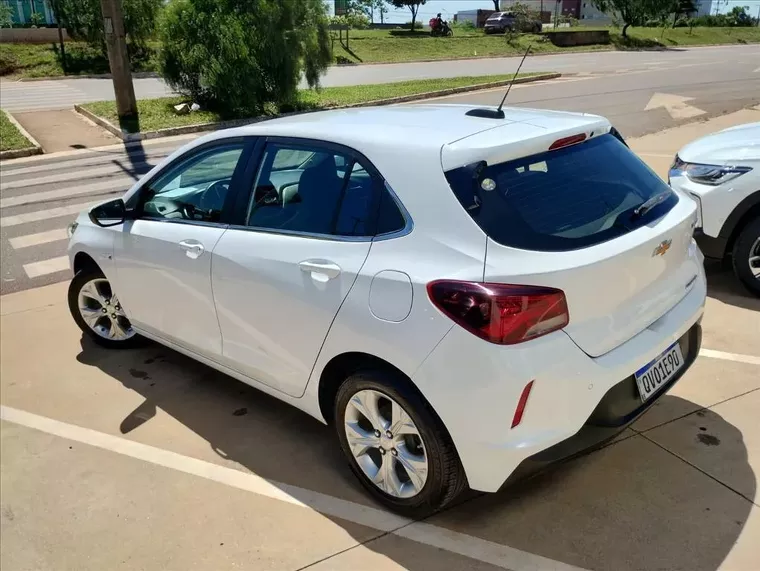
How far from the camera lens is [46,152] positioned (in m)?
14.4

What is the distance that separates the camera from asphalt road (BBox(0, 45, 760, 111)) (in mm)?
22609

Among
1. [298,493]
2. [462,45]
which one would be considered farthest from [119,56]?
[462,45]

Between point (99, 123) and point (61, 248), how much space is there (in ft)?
36.6

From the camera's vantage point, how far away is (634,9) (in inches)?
1828

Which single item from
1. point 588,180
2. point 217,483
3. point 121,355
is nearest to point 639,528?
point 588,180

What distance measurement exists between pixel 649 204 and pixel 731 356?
1.82 meters

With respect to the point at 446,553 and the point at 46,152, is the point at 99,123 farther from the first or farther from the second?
the point at 446,553

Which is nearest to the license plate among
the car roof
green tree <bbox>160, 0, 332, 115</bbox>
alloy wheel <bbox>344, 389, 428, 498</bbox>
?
alloy wheel <bbox>344, 389, 428, 498</bbox>

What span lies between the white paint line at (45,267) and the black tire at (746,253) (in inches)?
238

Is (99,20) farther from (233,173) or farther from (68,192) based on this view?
(233,173)

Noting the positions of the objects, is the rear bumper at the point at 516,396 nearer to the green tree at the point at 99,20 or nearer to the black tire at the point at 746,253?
the black tire at the point at 746,253

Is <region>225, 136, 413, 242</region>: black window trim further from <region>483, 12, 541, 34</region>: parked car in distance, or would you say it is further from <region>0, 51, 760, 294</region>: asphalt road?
<region>483, 12, 541, 34</region>: parked car in distance

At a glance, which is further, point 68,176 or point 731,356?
point 68,176

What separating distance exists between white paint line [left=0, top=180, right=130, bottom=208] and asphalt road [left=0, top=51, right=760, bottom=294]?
0.01 metres
